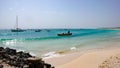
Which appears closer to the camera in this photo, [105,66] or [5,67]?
[5,67]

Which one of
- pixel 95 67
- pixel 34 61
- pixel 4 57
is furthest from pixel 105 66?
pixel 4 57

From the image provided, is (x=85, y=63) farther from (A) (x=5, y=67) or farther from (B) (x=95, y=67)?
(A) (x=5, y=67)

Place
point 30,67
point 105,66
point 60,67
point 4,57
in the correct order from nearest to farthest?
1. point 30,67
2. point 105,66
3. point 4,57
4. point 60,67

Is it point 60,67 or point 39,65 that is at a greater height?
point 39,65

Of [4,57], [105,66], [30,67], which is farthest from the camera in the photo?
[4,57]

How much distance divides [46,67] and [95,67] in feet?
10.7

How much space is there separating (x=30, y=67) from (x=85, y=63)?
4966 mm

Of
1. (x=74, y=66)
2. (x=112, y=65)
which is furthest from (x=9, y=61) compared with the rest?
(x=112, y=65)

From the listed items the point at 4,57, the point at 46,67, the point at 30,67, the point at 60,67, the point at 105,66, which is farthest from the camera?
the point at 60,67

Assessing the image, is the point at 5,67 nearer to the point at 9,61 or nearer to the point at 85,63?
the point at 9,61

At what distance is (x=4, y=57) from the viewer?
432 inches

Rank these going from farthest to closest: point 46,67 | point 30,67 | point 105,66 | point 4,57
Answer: point 4,57 → point 105,66 → point 46,67 → point 30,67

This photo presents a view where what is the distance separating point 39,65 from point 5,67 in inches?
59.1

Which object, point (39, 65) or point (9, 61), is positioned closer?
point (39, 65)
